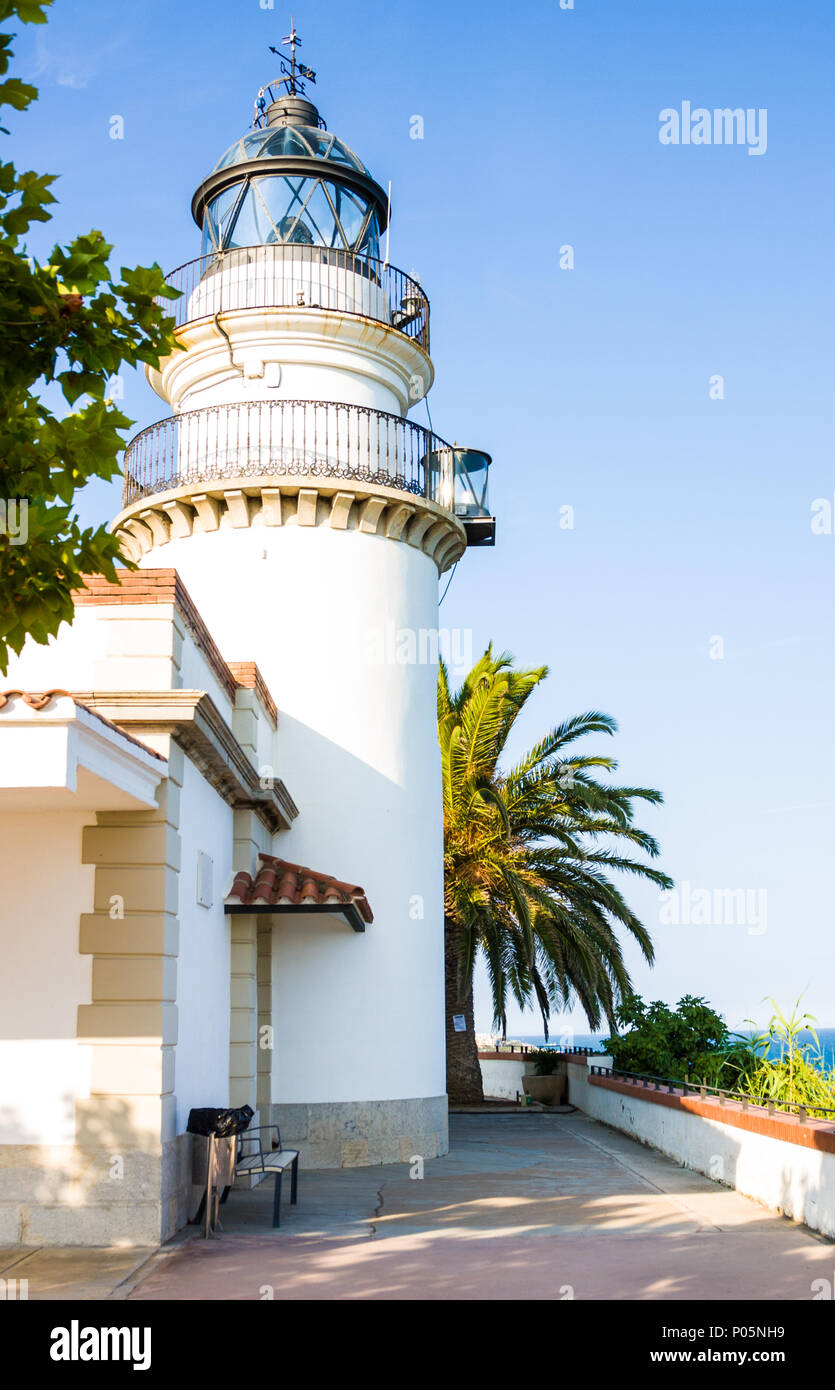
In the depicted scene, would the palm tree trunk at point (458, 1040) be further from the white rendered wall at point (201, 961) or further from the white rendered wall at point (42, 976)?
the white rendered wall at point (42, 976)

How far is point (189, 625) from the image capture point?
11406 millimetres

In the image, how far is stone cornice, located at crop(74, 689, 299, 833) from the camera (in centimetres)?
1034

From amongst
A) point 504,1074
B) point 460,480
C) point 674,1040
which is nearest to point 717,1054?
point 674,1040

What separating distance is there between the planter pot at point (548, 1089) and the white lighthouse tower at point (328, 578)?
10227 millimetres

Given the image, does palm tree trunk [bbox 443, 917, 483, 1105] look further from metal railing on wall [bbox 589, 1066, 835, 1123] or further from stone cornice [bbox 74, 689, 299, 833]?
stone cornice [bbox 74, 689, 299, 833]

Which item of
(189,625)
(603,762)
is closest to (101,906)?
(189,625)

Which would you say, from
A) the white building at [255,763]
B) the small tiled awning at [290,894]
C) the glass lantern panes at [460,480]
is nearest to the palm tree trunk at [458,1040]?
the white building at [255,763]

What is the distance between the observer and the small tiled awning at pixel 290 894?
13.4 m

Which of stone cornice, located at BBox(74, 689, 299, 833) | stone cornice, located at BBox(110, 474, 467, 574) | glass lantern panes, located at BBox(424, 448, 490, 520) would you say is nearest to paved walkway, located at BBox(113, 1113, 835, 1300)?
stone cornice, located at BBox(74, 689, 299, 833)

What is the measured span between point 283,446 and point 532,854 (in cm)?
1023

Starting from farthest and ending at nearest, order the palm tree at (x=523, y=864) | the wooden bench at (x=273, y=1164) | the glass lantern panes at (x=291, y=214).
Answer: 1. the palm tree at (x=523, y=864)
2. the glass lantern panes at (x=291, y=214)
3. the wooden bench at (x=273, y=1164)

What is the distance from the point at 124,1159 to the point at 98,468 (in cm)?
592

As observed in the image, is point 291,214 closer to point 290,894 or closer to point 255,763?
point 255,763

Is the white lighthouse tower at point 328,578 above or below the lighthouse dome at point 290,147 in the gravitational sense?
below
